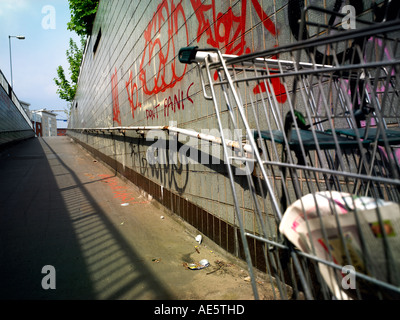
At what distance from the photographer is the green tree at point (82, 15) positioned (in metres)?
10.4

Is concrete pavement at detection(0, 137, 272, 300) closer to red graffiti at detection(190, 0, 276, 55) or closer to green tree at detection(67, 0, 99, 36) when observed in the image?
red graffiti at detection(190, 0, 276, 55)

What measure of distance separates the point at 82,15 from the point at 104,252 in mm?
11131

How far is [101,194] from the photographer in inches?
194

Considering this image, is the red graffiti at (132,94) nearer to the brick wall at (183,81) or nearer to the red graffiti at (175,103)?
the brick wall at (183,81)

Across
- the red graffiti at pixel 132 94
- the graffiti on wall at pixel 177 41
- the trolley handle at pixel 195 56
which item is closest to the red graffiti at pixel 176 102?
the graffiti on wall at pixel 177 41

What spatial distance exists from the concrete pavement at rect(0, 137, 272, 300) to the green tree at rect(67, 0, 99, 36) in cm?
889

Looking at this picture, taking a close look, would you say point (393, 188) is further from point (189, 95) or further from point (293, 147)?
point (189, 95)

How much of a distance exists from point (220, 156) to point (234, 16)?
132 centimetres

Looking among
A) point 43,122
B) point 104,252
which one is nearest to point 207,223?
point 104,252

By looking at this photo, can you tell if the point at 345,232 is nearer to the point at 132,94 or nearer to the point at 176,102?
the point at 176,102

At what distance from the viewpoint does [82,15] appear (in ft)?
34.3

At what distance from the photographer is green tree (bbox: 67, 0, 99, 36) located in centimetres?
1035

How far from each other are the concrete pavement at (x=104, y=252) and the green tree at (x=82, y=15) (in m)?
8.89

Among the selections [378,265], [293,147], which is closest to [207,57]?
[293,147]
